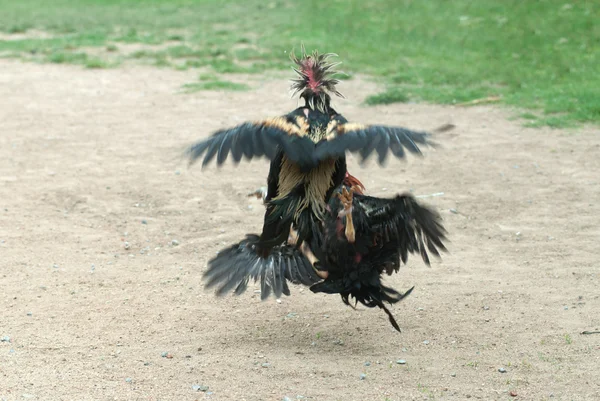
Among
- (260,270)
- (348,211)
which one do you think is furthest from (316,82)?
(260,270)

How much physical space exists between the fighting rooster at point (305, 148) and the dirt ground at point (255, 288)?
1.56 feet

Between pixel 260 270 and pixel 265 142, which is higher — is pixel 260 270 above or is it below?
below

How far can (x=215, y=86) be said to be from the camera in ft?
40.8

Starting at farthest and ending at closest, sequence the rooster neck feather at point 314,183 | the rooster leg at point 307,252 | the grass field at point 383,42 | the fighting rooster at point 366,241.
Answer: the grass field at point 383,42 → the rooster leg at point 307,252 → the rooster neck feather at point 314,183 → the fighting rooster at point 366,241

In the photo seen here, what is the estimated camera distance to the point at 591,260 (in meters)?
6.41

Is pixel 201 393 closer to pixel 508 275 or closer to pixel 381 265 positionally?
pixel 381 265

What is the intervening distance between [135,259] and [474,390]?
3.18 meters

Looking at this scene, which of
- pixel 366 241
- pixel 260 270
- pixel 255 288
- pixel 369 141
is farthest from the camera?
pixel 255 288

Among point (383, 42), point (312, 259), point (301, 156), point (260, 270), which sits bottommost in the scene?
point (260, 270)

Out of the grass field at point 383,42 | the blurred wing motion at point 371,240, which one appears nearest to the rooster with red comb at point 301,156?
the blurred wing motion at point 371,240

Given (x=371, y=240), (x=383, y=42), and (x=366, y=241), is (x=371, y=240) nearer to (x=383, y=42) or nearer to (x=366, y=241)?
(x=366, y=241)

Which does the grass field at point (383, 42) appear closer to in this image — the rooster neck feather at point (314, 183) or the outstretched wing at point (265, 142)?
the rooster neck feather at point (314, 183)

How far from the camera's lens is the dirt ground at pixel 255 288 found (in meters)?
4.77

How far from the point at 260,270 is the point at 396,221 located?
98cm
